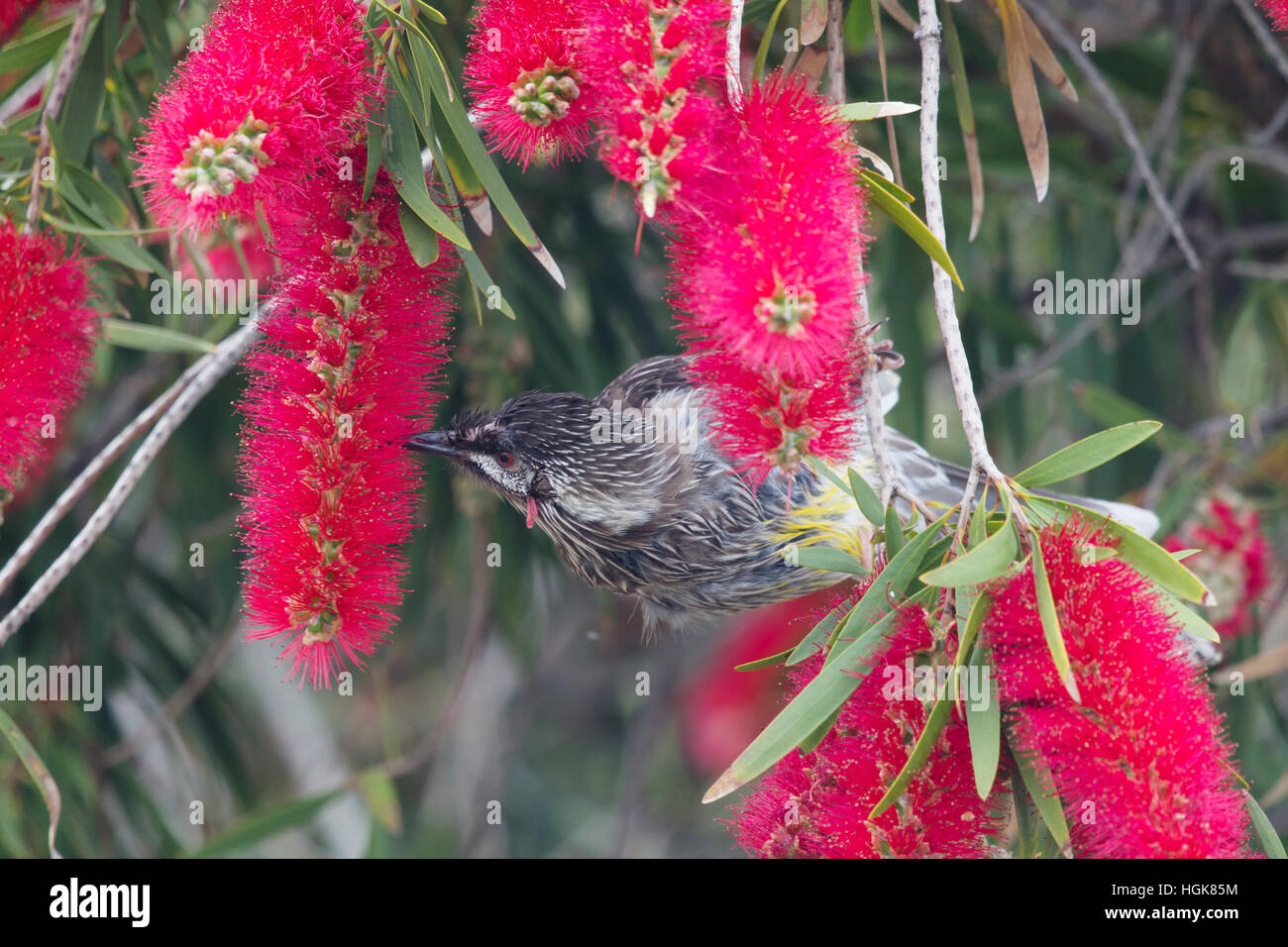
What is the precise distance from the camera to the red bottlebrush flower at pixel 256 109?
89cm

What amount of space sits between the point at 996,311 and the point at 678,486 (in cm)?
103

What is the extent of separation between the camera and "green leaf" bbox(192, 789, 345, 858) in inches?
91.4

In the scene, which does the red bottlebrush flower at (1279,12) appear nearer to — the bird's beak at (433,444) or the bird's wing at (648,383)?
the bird's wing at (648,383)

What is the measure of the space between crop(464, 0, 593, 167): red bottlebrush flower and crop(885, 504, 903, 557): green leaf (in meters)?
0.40

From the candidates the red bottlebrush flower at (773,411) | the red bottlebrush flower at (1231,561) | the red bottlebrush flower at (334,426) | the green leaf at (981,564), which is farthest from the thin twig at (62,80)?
the red bottlebrush flower at (1231,561)

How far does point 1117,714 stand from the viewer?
846 millimetres

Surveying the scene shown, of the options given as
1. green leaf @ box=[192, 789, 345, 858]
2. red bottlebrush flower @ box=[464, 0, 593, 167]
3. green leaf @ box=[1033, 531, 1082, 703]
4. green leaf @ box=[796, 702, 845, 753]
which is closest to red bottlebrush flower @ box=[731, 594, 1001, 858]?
green leaf @ box=[796, 702, 845, 753]

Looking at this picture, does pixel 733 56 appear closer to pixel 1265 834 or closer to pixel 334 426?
pixel 334 426

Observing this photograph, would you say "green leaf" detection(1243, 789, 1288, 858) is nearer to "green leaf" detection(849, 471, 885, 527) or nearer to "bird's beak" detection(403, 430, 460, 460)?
"green leaf" detection(849, 471, 885, 527)

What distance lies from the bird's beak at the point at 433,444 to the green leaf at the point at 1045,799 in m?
0.77

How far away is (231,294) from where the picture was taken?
1.69 metres

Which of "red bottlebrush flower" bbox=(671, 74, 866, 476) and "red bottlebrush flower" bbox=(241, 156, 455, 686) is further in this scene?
"red bottlebrush flower" bbox=(241, 156, 455, 686)

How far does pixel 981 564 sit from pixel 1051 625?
7 centimetres

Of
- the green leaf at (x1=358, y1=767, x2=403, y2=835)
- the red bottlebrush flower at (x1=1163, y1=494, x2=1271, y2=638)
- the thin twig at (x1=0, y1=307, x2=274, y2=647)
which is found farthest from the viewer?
the green leaf at (x1=358, y1=767, x2=403, y2=835)
